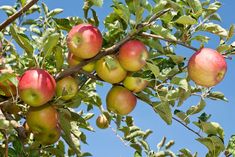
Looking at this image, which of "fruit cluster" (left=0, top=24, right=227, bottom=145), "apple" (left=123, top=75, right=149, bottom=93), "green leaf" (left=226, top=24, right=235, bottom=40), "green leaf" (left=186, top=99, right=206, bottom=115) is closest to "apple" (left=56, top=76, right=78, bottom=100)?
"fruit cluster" (left=0, top=24, right=227, bottom=145)

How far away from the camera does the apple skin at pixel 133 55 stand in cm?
271

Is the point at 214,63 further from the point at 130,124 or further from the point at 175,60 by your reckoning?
the point at 130,124

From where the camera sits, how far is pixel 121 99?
297 cm

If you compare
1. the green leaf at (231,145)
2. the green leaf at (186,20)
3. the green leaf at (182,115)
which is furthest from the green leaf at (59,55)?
the green leaf at (231,145)

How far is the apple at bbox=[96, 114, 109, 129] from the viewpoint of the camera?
14.6 feet

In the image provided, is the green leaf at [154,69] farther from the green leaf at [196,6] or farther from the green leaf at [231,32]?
the green leaf at [231,32]

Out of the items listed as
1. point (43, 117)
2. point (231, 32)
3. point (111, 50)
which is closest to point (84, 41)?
point (111, 50)

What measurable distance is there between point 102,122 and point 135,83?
1.65m

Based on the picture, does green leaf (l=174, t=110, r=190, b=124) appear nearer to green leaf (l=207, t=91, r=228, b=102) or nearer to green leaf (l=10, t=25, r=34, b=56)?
green leaf (l=207, t=91, r=228, b=102)

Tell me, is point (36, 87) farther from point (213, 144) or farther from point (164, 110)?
point (213, 144)

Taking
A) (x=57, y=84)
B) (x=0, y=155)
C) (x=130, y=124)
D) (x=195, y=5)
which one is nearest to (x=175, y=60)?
(x=195, y=5)

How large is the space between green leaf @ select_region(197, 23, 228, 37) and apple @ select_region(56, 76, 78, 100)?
34.7 inches

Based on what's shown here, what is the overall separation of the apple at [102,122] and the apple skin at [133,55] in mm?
1689

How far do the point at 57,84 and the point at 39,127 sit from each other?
0.35 m
